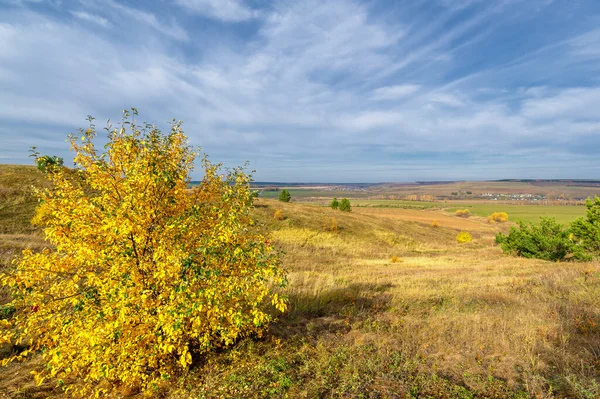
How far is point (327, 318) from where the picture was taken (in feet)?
36.1

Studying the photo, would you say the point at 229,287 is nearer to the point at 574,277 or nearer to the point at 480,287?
the point at 480,287

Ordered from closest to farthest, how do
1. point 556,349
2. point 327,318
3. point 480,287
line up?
point 556,349, point 327,318, point 480,287

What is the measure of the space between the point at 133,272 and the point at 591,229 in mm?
31420

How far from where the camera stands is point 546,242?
27.4 metres

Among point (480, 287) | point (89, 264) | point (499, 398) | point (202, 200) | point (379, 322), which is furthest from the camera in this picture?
point (480, 287)

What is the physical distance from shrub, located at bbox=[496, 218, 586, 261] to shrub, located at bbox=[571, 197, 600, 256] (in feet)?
2.31

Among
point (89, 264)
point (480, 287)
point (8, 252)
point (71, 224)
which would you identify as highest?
point (71, 224)

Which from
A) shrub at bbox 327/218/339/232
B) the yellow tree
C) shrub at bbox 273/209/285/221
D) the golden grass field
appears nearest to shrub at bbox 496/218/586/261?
the golden grass field

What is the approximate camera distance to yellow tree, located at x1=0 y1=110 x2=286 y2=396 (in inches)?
246

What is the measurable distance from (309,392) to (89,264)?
5.60 meters

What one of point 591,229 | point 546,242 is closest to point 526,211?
point 546,242

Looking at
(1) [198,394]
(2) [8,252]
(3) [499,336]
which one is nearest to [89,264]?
(1) [198,394]

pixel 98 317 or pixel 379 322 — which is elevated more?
pixel 98 317

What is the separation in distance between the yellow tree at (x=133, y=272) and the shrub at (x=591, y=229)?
28249mm
